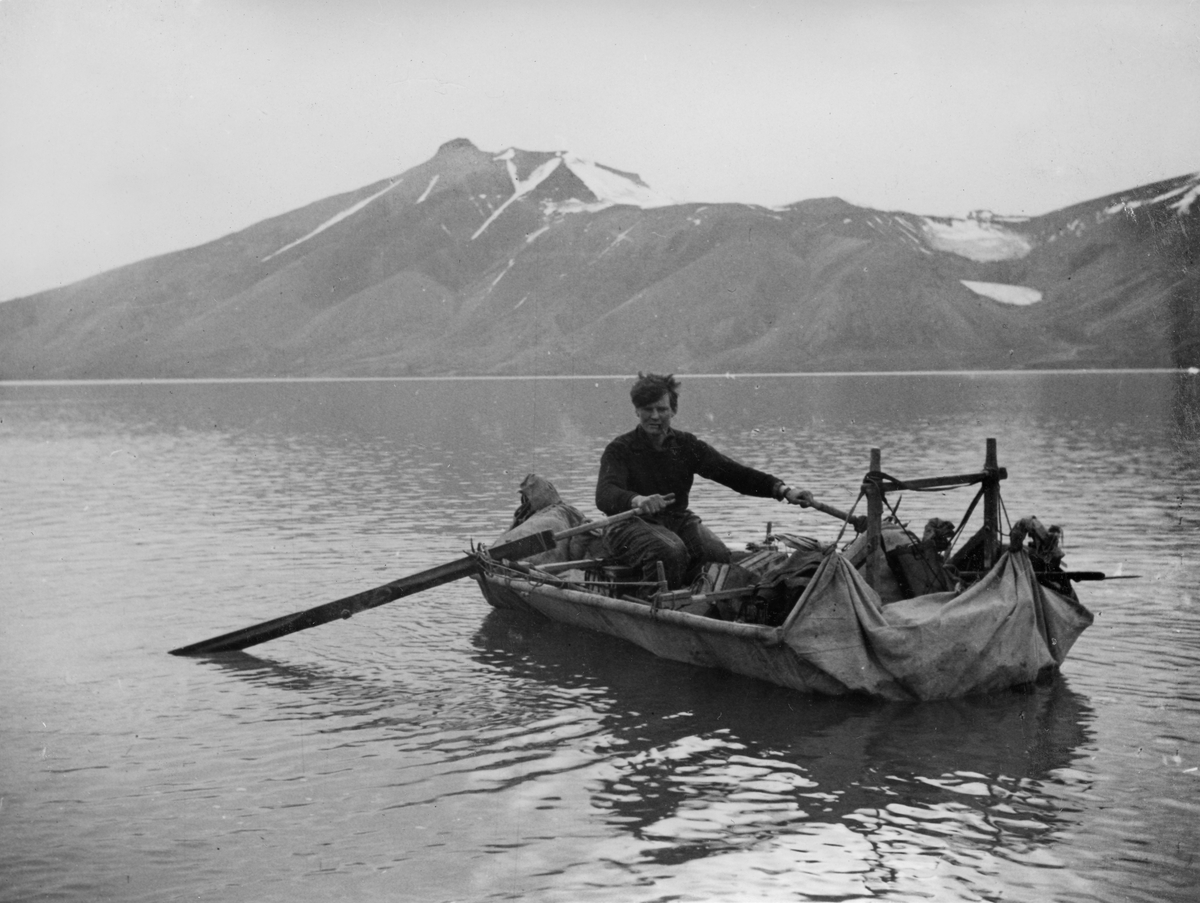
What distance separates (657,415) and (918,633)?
11.2 ft

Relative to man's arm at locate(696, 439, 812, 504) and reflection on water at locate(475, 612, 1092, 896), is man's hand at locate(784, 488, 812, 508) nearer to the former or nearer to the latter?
man's arm at locate(696, 439, 812, 504)

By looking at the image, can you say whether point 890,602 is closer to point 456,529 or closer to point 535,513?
point 535,513

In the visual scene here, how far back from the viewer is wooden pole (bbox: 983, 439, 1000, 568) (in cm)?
1139

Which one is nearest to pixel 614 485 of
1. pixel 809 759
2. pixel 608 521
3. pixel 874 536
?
pixel 608 521

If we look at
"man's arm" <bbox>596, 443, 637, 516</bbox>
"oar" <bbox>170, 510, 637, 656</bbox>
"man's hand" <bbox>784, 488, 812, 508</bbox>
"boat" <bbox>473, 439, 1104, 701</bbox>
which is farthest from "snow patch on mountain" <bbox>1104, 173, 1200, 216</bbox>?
"oar" <bbox>170, 510, 637, 656</bbox>

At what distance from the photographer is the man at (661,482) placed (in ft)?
40.6

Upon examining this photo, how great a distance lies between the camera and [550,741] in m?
9.92

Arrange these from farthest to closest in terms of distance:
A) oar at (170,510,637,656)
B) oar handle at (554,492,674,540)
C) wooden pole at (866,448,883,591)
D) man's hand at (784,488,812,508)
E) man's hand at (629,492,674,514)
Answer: oar at (170,510,637,656) → oar handle at (554,492,674,540) → man's hand at (629,492,674,514) → man's hand at (784,488,812,508) → wooden pole at (866,448,883,591)

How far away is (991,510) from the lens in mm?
11516

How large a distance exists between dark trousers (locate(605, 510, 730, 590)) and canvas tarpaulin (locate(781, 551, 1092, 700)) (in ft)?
7.86

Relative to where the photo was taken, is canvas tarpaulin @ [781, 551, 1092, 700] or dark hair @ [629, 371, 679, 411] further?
dark hair @ [629, 371, 679, 411]

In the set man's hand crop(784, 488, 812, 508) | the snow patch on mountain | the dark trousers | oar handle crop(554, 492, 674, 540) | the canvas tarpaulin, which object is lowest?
the canvas tarpaulin

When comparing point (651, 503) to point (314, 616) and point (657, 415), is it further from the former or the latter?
point (314, 616)

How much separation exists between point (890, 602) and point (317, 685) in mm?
4903
